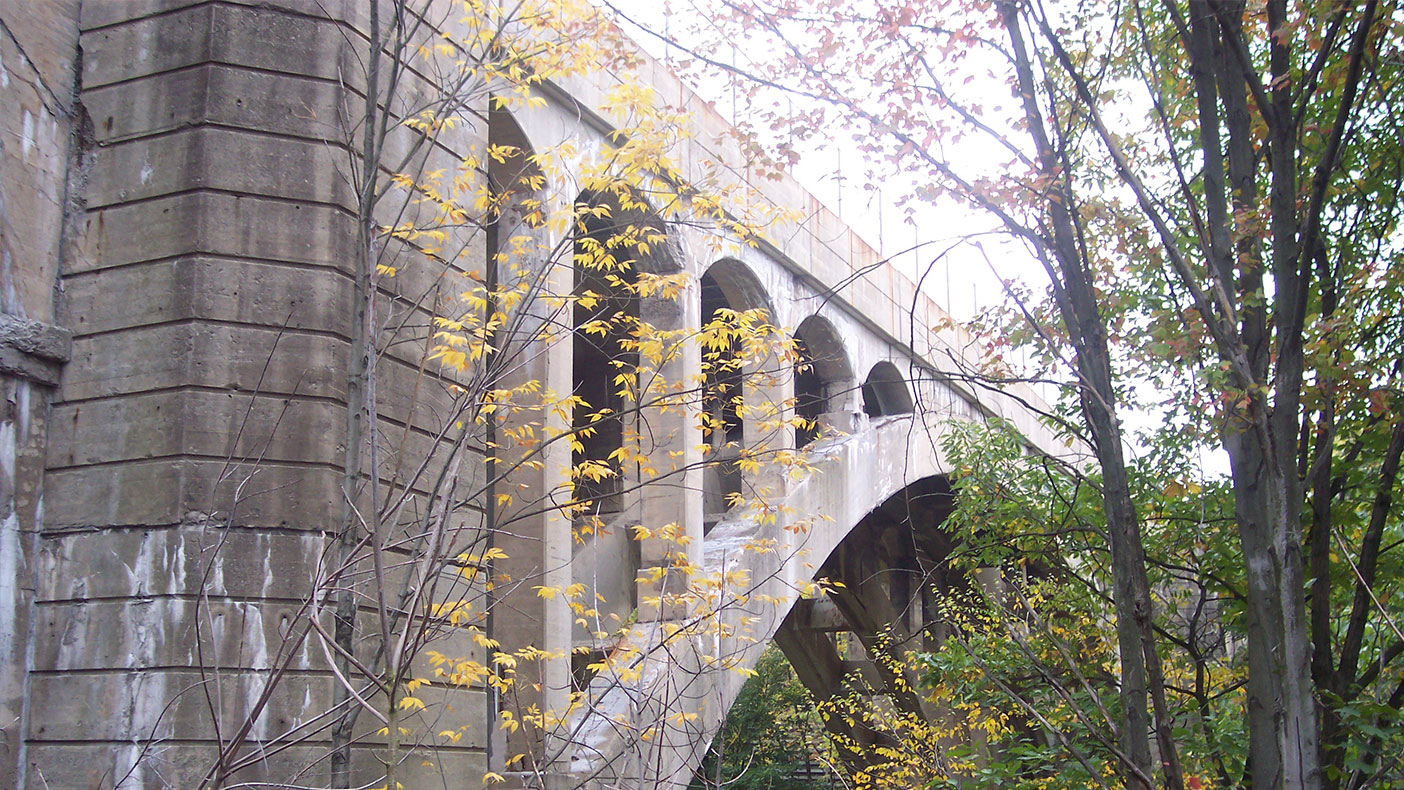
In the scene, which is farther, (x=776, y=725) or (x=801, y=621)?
(x=776, y=725)

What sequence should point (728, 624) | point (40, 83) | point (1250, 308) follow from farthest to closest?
point (728, 624)
point (40, 83)
point (1250, 308)

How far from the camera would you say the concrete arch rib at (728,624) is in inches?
327

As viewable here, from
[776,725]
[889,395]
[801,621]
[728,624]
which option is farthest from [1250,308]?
[776,725]

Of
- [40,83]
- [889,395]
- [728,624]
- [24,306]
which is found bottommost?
[728,624]

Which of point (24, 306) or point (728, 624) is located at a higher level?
point (24, 306)

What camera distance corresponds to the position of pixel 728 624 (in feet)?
36.8

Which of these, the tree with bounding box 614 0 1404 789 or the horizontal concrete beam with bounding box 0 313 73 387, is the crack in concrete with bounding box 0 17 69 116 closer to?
the horizontal concrete beam with bounding box 0 313 73 387

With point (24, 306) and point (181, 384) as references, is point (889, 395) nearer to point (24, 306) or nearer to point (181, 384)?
point (181, 384)

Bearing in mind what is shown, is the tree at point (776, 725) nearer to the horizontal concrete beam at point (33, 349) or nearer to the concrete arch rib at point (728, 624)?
the concrete arch rib at point (728, 624)

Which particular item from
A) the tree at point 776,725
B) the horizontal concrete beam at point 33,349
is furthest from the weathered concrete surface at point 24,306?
the tree at point 776,725

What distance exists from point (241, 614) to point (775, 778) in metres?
23.8

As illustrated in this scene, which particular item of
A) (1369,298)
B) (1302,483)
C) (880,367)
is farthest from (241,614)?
(880,367)

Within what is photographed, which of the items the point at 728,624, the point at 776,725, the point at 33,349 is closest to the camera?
the point at 33,349

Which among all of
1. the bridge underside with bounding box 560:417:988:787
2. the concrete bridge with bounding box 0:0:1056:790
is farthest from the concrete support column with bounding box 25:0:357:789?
the bridge underside with bounding box 560:417:988:787
